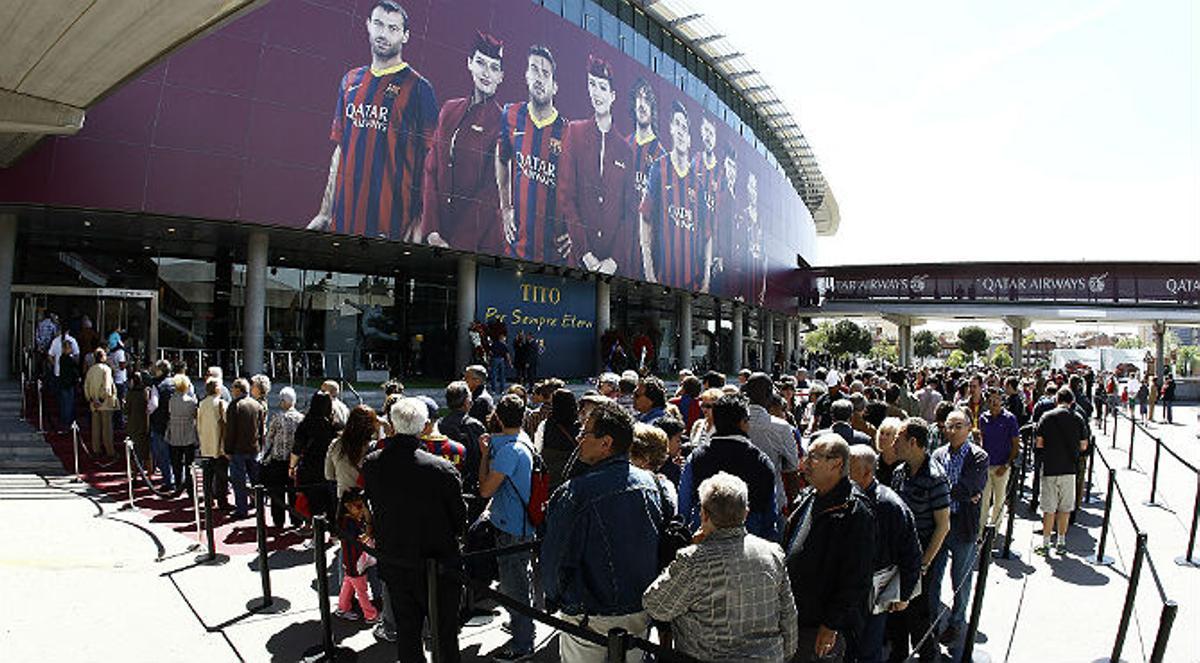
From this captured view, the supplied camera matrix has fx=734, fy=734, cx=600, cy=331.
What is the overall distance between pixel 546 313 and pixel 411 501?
24520mm

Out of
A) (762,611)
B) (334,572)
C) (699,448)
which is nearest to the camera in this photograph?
(762,611)

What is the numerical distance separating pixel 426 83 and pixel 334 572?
16.8 m

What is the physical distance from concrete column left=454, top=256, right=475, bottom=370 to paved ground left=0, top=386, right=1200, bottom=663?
49.1ft

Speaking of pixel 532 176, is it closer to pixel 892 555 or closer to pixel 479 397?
pixel 479 397

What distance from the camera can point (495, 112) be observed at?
75.2ft

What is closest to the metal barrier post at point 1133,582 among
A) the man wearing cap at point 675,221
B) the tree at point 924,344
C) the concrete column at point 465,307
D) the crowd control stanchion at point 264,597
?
the crowd control stanchion at point 264,597

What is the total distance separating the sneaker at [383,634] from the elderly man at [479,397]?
2.08 m

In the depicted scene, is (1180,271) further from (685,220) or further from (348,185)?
(348,185)

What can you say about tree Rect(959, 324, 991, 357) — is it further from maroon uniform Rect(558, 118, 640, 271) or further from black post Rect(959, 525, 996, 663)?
black post Rect(959, 525, 996, 663)

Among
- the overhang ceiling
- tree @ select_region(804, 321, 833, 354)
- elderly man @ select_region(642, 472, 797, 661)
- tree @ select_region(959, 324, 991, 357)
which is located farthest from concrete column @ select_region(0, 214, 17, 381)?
tree @ select_region(959, 324, 991, 357)

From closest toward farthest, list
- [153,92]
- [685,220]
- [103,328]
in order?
[153,92], [103,328], [685,220]

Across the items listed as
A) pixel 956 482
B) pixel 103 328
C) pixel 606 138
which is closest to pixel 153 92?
pixel 103 328

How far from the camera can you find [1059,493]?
8.00 meters

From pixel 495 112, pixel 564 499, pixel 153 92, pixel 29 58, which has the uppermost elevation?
pixel 495 112
